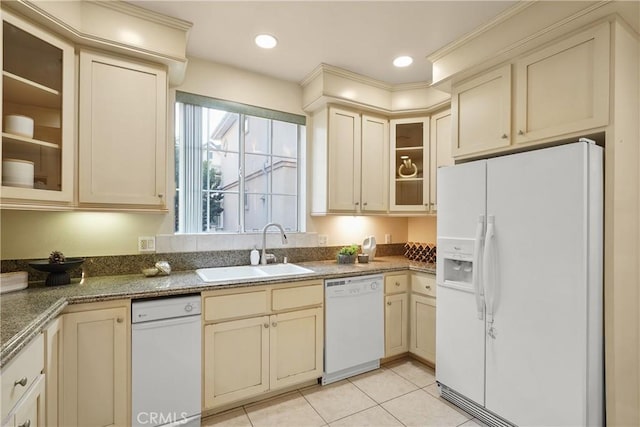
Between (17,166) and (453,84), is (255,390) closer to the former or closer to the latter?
(17,166)

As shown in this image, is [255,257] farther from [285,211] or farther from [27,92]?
[27,92]

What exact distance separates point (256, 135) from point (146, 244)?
1.35 meters

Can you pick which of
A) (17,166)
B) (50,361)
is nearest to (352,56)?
(17,166)

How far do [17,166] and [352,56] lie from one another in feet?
7.61

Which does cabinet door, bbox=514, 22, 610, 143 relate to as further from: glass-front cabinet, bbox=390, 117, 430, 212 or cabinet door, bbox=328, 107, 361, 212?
cabinet door, bbox=328, 107, 361, 212

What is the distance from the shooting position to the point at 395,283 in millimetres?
2791

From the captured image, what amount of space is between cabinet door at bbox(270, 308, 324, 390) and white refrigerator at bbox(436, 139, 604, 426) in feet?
3.04

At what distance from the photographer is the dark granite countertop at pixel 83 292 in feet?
3.84

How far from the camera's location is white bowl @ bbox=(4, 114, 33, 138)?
1578mm

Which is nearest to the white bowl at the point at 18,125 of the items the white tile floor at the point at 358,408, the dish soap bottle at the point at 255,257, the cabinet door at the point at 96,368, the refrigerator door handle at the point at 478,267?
the cabinet door at the point at 96,368

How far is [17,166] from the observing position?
1.61 m

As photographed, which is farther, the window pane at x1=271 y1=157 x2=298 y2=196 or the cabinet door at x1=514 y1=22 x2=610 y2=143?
the window pane at x1=271 y1=157 x2=298 y2=196

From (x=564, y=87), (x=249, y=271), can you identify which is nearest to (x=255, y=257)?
(x=249, y=271)

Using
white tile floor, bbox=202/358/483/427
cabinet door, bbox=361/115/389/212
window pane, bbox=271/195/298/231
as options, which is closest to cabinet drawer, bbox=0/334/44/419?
white tile floor, bbox=202/358/483/427
